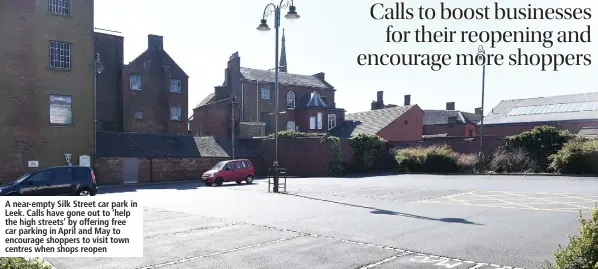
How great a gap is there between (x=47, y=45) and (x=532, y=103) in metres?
54.8

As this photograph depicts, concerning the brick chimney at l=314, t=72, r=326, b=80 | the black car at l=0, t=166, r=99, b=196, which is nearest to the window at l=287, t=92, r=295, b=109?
the brick chimney at l=314, t=72, r=326, b=80

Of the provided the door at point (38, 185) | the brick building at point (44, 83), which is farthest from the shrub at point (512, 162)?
the brick building at point (44, 83)

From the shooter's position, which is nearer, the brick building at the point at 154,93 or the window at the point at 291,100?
the brick building at the point at 154,93

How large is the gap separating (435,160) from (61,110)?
26803 mm

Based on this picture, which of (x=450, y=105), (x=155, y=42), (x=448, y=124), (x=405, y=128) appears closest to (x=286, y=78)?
(x=405, y=128)

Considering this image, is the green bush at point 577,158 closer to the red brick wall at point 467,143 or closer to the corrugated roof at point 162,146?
the red brick wall at point 467,143

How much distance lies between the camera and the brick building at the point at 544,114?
4947cm

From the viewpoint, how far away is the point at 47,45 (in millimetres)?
28453

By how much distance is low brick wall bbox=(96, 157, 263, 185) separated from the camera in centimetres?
3131

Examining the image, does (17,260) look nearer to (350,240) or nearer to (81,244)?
(81,244)

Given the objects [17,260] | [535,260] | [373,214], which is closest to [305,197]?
[373,214]

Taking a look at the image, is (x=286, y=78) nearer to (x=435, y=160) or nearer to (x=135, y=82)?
(x=135, y=82)

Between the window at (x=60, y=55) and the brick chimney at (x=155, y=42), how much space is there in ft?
53.1

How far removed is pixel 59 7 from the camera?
29188 millimetres
